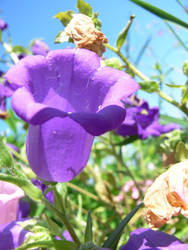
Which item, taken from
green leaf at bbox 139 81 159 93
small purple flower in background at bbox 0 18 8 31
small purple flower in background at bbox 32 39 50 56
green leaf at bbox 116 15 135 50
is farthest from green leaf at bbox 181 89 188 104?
small purple flower in background at bbox 0 18 8 31

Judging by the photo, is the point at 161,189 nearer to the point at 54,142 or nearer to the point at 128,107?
the point at 54,142

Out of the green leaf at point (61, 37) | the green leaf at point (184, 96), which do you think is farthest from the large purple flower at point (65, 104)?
the green leaf at point (184, 96)

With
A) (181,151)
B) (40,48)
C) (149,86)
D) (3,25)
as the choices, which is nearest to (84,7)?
(149,86)

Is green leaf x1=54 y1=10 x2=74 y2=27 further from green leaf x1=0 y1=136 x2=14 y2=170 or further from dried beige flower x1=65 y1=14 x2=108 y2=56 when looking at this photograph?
green leaf x1=0 y1=136 x2=14 y2=170

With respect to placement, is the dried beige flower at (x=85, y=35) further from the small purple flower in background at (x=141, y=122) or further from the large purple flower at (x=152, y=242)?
the small purple flower in background at (x=141, y=122)

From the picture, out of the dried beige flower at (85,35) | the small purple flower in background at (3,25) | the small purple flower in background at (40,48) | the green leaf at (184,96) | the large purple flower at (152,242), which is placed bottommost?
the large purple flower at (152,242)

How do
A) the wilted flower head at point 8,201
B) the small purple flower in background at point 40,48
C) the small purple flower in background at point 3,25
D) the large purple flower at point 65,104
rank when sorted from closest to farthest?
1. the large purple flower at point 65,104
2. the wilted flower head at point 8,201
3. the small purple flower in background at point 40,48
4. the small purple flower in background at point 3,25

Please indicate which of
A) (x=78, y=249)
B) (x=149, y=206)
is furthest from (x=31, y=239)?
(x=149, y=206)
